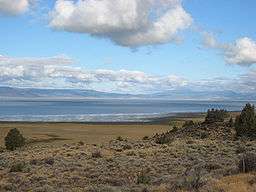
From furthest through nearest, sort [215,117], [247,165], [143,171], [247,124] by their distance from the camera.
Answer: [215,117] → [247,124] → [143,171] → [247,165]

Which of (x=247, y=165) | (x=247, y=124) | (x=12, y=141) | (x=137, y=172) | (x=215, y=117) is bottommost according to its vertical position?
(x=137, y=172)

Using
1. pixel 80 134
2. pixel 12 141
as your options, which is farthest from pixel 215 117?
pixel 80 134

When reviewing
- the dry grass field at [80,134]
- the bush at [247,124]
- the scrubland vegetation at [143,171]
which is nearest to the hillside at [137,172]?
the scrubland vegetation at [143,171]

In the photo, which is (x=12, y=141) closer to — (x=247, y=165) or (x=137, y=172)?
(x=137, y=172)

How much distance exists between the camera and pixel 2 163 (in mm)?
27156

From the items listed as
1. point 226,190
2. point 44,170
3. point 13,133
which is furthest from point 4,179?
point 13,133

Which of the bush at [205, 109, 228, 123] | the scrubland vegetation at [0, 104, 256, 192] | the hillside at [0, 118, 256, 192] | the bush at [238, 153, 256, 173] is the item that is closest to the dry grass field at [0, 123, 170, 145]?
the bush at [205, 109, 228, 123]

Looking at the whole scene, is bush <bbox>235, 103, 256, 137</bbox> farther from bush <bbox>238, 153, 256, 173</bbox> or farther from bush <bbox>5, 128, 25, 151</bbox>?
bush <bbox>238, 153, 256, 173</bbox>

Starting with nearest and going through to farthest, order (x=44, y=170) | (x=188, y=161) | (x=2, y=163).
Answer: (x=44, y=170)
(x=188, y=161)
(x=2, y=163)

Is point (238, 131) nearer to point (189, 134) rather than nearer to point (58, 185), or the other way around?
point (189, 134)

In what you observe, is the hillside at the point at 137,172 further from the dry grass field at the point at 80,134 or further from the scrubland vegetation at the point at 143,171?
the dry grass field at the point at 80,134

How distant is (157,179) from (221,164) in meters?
4.69

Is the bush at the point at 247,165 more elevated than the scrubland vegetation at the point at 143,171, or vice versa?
the bush at the point at 247,165

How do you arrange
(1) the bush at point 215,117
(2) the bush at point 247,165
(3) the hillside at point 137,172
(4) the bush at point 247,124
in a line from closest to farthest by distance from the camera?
(3) the hillside at point 137,172, (2) the bush at point 247,165, (4) the bush at point 247,124, (1) the bush at point 215,117
